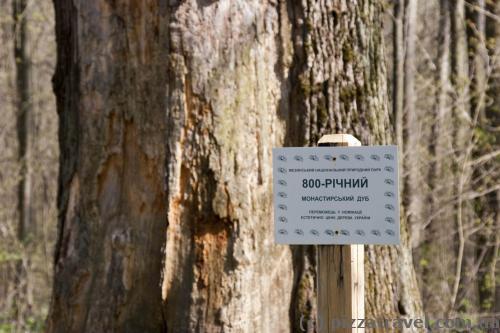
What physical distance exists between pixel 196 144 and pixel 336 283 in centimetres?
122

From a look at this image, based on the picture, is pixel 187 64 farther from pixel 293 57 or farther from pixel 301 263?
pixel 301 263

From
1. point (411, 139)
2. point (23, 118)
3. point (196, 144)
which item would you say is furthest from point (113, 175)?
point (23, 118)

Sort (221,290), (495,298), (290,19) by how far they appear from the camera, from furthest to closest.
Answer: (495,298) < (290,19) < (221,290)

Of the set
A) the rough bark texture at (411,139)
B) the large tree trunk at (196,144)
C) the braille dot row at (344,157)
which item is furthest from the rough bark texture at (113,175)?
the rough bark texture at (411,139)

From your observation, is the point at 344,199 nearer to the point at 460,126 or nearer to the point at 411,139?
the point at 411,139

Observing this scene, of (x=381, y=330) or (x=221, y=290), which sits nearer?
(x=221, y=290)

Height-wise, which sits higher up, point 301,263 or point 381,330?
point 301,263

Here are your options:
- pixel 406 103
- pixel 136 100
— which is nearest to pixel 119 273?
pixel 136 100

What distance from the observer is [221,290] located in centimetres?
420

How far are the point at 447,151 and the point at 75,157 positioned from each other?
628cm

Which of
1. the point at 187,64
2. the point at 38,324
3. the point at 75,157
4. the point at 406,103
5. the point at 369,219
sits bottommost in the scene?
the point at 38,324

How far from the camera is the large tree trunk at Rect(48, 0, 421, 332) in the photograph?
4.21m

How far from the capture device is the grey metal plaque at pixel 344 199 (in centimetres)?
329

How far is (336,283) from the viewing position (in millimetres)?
3348
